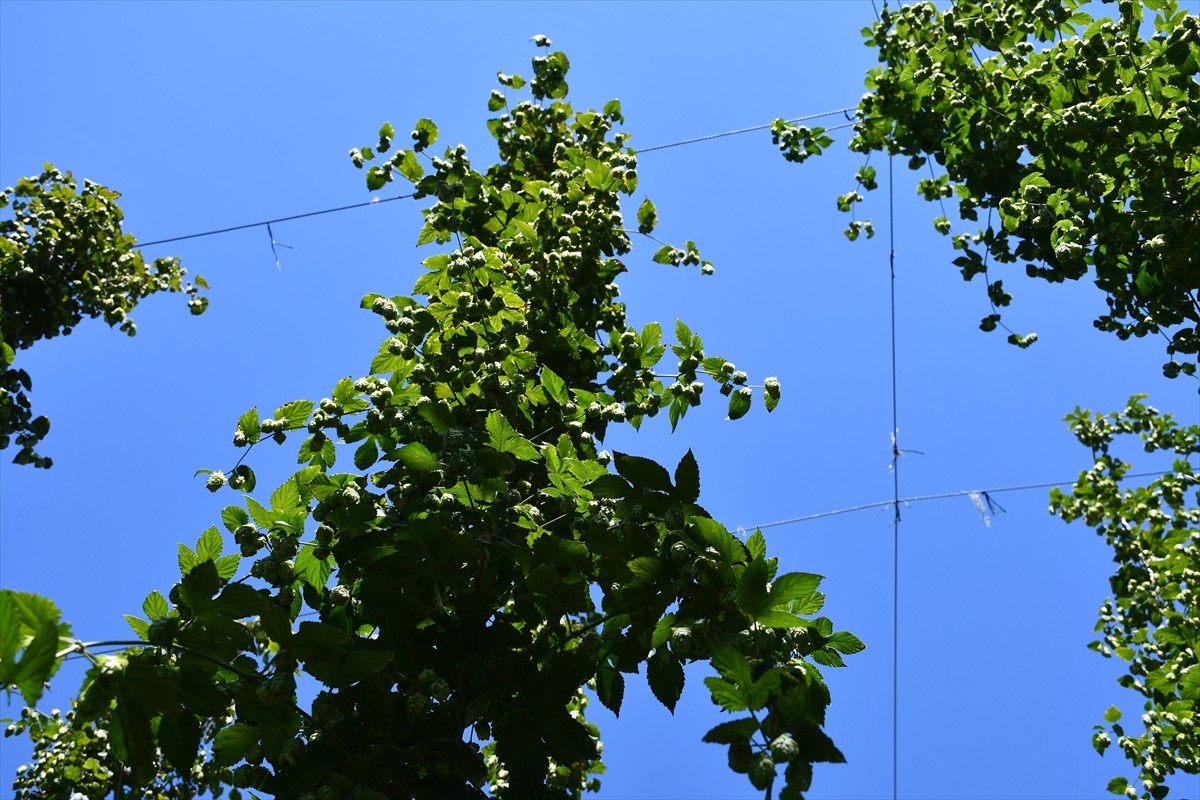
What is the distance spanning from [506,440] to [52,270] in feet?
15.6

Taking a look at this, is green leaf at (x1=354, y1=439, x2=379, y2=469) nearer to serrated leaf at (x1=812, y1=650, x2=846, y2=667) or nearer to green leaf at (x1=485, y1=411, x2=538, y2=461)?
green leaf at (x1=485, y1=411, x2=538, y2=461)

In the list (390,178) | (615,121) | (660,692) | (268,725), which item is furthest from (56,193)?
(660,692)

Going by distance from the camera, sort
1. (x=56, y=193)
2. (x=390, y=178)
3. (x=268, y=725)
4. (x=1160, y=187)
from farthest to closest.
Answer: (x=56, y=193) < (x=390, y=178) < (x=1160, y=187) < (x=268, y=725)

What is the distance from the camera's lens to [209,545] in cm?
186

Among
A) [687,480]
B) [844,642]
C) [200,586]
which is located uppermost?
[687,480]

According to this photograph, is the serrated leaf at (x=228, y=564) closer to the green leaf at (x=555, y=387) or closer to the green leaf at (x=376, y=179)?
the green leaf at (x=555, y=387)

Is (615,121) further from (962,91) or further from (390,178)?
(962,91)

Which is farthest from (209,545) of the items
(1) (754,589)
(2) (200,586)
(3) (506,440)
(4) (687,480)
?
(1) (754,589)

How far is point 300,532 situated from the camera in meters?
2.05

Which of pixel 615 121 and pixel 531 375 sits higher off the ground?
pixel 615 121

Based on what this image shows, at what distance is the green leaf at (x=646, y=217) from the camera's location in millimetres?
3520

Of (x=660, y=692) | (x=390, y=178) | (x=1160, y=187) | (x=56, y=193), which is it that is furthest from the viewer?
(x=56, y=193)

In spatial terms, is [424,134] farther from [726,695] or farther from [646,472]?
[726,695]

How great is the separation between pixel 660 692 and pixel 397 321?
1369 mm
